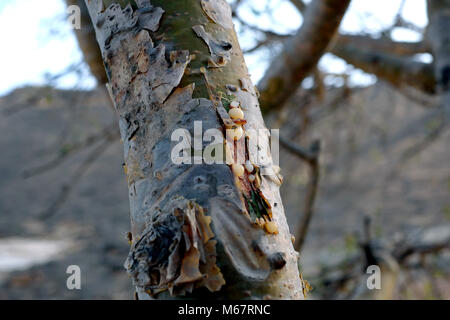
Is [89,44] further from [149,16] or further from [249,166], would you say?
[249,166]

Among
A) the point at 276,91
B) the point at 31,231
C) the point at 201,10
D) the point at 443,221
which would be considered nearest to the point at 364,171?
the point at 443,221

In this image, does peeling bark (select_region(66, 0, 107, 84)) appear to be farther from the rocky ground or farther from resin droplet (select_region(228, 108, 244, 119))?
resin droplet (select_region(228, 108, 244, 119))

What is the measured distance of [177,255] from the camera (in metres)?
0.61

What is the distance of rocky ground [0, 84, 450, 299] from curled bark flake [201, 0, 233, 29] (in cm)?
155

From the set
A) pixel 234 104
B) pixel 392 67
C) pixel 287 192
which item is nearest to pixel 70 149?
pixel 287 192

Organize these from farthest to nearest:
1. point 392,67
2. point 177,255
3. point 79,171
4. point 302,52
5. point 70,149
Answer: point 79,171 < point 70,149 < point 392,67 < point 302,52 < point 177,255

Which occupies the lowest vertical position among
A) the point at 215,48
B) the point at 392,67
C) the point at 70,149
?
the point at 215,48

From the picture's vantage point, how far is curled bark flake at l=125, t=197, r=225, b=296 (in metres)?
0.61

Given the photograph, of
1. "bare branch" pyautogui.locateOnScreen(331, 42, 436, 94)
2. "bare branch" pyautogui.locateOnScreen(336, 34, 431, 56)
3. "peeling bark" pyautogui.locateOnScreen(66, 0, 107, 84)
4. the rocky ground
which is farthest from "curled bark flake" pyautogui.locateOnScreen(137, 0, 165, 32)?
"bare branch" pyautogui.locateOnScreen(336, 34, 431, 56)

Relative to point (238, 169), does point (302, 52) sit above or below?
above

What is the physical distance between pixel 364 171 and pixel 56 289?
665cm

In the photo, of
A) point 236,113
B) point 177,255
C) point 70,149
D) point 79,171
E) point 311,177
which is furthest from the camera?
point 79,171

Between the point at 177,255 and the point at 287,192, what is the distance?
11.3 feet

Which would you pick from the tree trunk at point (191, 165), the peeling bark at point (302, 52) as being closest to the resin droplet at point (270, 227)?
the tree trunk at point (191, 165)
